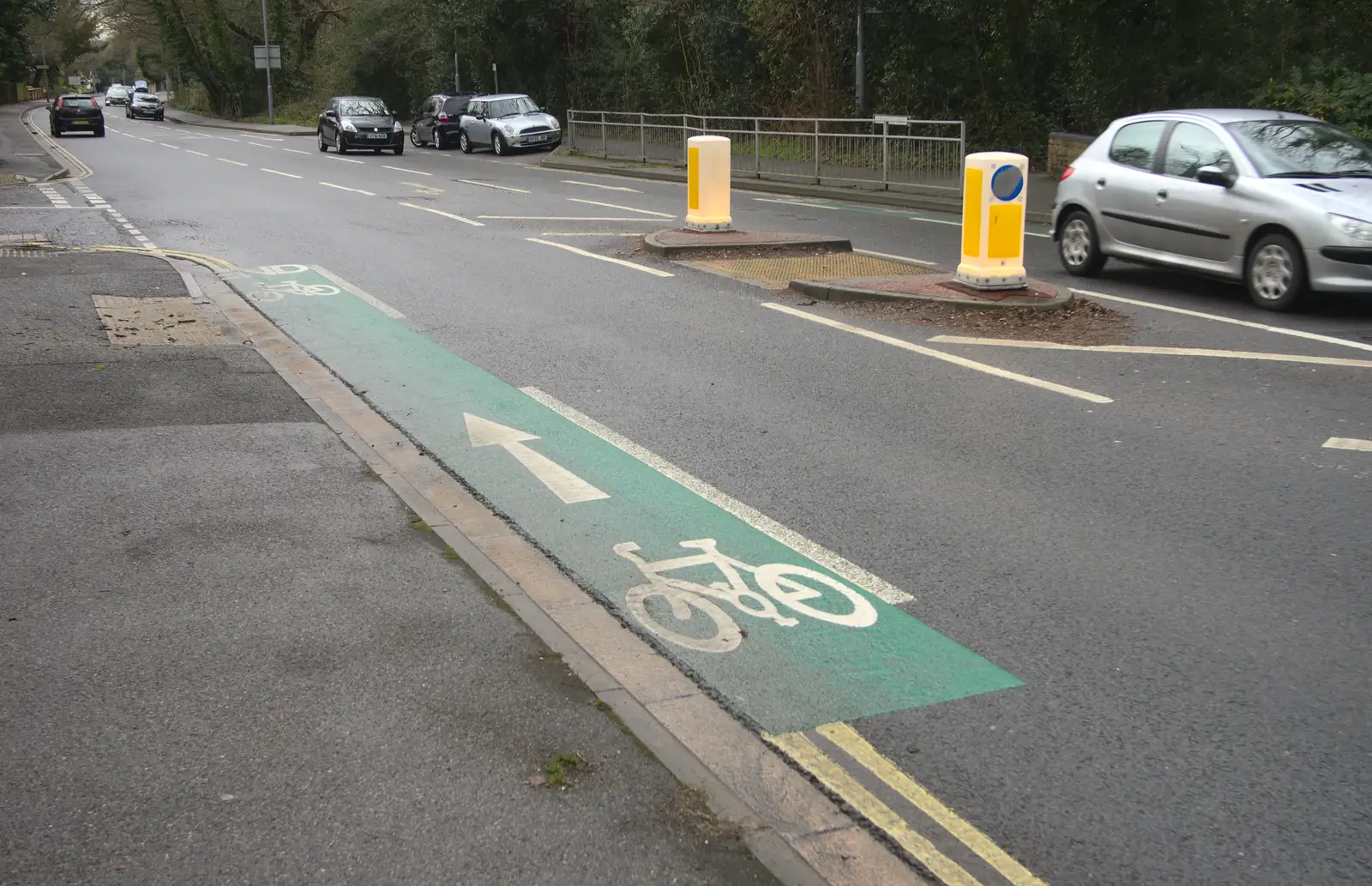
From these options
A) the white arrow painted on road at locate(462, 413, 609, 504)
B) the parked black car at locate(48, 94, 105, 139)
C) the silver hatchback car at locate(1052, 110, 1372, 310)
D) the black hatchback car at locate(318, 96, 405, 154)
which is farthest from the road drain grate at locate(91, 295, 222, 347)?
the parked black car at locate(48, 94, 105, 139)

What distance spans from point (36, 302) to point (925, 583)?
980cm

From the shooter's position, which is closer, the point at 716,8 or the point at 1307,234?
the point at 1307,234

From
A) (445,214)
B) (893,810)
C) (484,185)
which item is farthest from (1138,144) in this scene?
(484,185)

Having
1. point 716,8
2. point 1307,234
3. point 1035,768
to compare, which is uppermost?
point 716,8

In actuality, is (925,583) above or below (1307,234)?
below

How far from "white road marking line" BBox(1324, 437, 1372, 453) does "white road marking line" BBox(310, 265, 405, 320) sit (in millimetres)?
7690

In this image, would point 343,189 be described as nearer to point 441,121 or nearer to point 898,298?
point 898,298

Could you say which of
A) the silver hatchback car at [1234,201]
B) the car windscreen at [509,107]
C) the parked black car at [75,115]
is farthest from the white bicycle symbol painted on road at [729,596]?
the parked black car at [75,115]

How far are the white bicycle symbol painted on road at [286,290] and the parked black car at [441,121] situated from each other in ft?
95.3

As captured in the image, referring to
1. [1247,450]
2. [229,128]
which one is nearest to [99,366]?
[1247,450]

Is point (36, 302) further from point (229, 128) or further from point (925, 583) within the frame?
point (229, 128)

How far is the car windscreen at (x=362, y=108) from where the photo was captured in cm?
3966

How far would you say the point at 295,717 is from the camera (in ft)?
13.8

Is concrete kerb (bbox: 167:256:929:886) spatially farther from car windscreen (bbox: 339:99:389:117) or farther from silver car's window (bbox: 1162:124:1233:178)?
car windscreen (bbox: 339:99:389:117)
